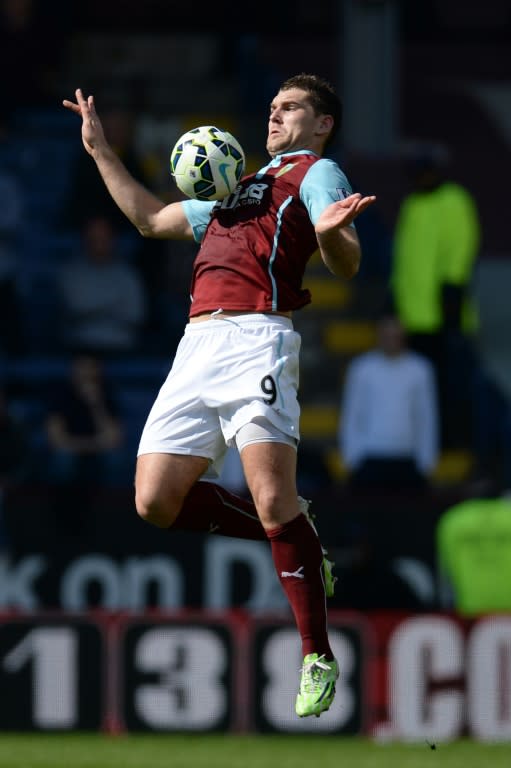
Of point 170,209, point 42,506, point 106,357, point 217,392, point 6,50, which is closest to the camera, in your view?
point 217,392

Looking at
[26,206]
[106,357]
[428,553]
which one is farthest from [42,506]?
[26,206]

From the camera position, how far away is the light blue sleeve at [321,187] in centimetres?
618

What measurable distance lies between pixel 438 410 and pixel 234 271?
23.7 feet

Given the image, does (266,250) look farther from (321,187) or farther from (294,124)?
(294,124)

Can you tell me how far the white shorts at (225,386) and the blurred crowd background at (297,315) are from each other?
5368mm

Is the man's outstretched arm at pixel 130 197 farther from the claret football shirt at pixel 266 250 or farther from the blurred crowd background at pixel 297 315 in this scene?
the blurred crowd background at pixel 297 315

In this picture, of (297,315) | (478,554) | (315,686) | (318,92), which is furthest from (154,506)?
(297,315)

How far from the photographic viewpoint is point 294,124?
657cm

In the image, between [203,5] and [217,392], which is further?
[203,5]

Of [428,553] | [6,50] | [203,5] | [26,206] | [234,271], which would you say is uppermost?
[203,5]

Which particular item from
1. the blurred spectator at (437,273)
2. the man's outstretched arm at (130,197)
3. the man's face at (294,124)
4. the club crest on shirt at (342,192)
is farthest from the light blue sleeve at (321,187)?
the blurred spectator at (437,273)

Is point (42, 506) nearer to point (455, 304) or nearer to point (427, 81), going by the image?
point (455, 304)

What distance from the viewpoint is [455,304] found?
13164 mm

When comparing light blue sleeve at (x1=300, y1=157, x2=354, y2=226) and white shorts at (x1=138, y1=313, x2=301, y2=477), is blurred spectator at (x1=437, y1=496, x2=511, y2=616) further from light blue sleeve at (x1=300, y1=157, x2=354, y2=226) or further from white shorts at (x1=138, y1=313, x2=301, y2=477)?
light blue sleeve at (x1=300, y1=157, x2=354, y2=226)
